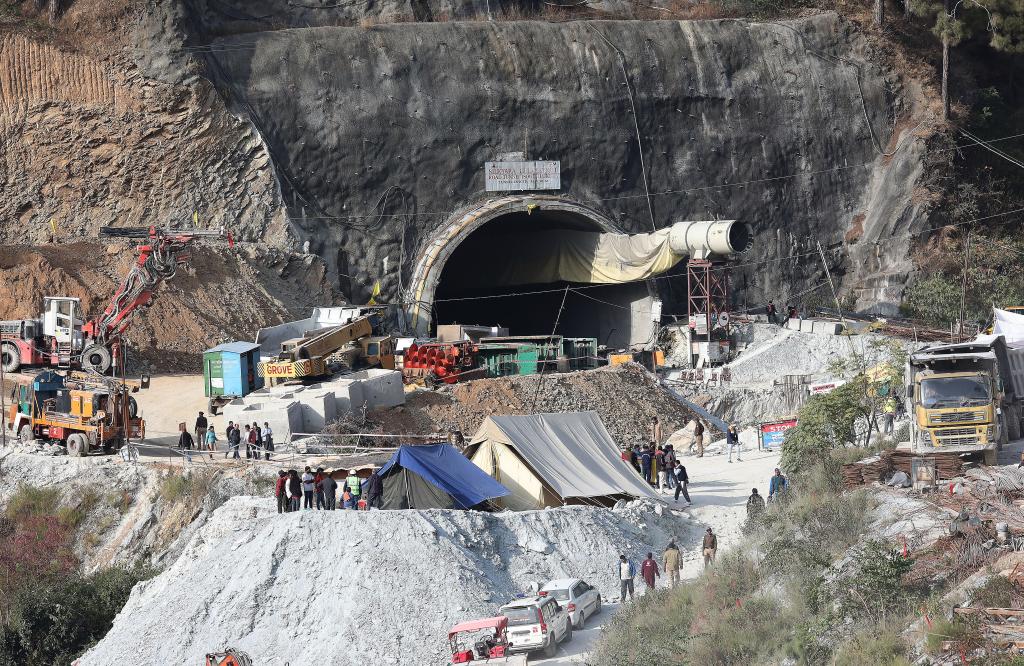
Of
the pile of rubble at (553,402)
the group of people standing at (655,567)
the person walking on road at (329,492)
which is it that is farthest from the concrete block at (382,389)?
the group of people standing at (655,567)

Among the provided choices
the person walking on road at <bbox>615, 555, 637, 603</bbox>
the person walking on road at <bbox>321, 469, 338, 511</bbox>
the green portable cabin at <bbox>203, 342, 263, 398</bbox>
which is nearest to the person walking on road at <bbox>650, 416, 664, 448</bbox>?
the green portable cabin at <bbox>203, 342, 263, 398</bbox>

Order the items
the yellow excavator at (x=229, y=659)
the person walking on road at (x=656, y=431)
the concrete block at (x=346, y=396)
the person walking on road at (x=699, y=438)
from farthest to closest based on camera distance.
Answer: the person walking on road at (x=656, y=431) → the concrete block at (x=346, y=396) → the person walking on road at (x=699, y=438) → the yellow excavator at (x=229, y=659)

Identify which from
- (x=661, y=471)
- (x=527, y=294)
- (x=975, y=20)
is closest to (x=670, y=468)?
(x=661, y=471)

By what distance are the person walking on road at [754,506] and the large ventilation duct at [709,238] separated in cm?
2128

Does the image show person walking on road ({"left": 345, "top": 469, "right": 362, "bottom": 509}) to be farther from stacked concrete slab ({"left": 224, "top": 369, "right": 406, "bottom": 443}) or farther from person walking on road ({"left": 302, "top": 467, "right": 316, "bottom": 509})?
stacked concrete slab ({"left": 224, "top": 369, "right": 406, "bottom": 443})

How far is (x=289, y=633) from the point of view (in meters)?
27.4

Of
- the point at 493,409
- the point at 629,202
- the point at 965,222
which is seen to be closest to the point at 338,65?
the point at 629,202

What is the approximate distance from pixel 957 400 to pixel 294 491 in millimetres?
12896

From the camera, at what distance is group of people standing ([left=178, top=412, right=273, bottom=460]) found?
1511 inches

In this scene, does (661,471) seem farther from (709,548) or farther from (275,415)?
(275,415)

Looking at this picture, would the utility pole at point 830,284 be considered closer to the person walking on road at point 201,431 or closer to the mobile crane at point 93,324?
the mobile crane at point 93,324

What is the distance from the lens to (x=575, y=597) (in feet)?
89.4

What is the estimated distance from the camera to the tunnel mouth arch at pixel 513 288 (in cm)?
5509

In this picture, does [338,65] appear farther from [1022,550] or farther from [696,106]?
[1022,550]
